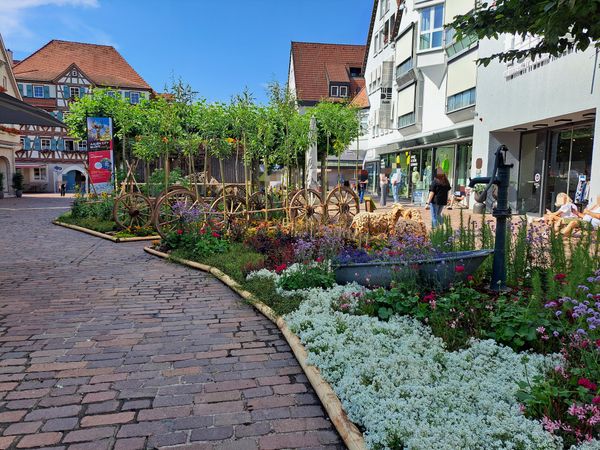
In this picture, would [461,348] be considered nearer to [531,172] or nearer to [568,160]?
[568,160]

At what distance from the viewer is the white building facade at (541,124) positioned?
11.6 metres

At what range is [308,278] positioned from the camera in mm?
5254

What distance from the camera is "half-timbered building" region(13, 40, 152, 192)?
4706 centimetres

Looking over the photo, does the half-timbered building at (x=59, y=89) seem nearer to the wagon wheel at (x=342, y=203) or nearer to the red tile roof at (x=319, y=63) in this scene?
the red tile roof at (x=319, y=63)

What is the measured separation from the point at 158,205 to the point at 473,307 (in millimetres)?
7357

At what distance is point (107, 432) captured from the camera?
2.58 meters

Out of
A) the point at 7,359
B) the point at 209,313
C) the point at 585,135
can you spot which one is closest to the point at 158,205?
the point at 209,313

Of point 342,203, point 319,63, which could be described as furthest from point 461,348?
point 319,63

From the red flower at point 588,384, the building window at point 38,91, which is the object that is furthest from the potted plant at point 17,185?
the red flower at point 588,384

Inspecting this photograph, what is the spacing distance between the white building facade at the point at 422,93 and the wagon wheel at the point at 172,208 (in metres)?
12.0

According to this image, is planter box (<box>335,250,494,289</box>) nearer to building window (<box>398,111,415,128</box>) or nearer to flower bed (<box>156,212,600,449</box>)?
flower bed (<box>156,212,600,449</box>)

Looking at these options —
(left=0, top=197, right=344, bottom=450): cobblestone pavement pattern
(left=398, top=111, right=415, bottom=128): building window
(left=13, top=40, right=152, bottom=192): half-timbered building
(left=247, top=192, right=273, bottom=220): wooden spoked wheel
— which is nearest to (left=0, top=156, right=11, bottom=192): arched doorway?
(left=13, top=40, right=152, bottom=192): half-timbered building

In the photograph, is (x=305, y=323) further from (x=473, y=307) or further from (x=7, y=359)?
(x=7, y=359)

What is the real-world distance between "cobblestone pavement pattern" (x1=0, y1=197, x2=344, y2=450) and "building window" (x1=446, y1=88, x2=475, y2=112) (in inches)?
626
